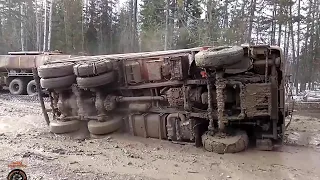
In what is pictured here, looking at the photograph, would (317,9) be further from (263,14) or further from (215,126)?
(215,126)

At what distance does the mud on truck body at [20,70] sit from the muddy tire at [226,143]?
488 inches

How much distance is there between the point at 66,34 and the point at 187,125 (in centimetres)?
2237

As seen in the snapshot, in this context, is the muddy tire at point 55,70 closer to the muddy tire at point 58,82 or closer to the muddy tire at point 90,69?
the muddy tire at point 58,82

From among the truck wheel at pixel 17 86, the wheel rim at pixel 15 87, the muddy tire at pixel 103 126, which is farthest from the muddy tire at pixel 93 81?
the wheel rim at pixel 15 87

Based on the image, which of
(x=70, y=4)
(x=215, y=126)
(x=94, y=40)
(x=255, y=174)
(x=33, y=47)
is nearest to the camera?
(x=255, y=174)

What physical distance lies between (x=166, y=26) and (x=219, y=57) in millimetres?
18772

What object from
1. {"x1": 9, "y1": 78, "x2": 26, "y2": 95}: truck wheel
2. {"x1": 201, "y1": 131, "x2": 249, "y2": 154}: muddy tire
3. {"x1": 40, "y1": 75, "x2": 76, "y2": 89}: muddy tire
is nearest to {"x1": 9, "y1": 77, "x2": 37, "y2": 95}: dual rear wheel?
{"x1": 9, "y1": 78, "x2": 26, "y2": 95}: truck wheel

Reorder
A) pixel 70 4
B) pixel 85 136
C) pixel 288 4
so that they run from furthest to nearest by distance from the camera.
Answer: pixel 70 4
pixel 288 4
pixel 85 136

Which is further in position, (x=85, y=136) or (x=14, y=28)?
(x=14, y=28)

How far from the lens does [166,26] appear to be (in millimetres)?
24016

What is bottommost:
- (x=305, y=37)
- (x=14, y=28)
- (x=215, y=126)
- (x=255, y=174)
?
(x=255, y=174)

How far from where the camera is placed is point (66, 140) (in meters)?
7.34

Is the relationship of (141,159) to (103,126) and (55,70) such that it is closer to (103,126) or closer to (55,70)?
(103,126)

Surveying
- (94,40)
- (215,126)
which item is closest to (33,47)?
(94,40)
